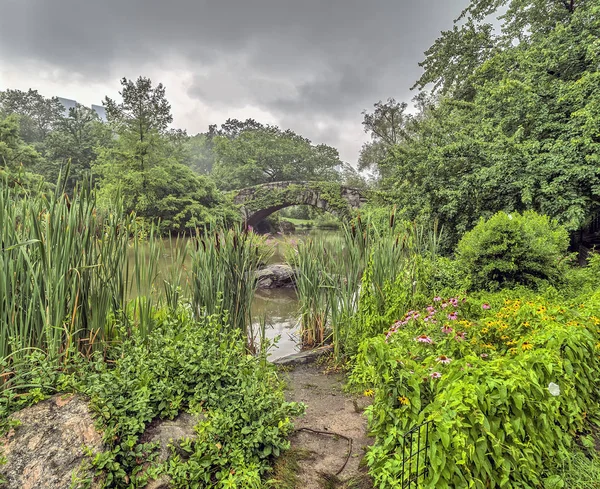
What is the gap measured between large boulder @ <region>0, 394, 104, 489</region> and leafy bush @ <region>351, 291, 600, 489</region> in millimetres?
1179

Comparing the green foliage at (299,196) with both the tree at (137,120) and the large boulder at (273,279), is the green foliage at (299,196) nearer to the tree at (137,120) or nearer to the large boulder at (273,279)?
the tree at (137,120)

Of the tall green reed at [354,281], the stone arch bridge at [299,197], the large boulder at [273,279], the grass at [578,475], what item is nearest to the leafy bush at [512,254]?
the tall green reed at [354,281]

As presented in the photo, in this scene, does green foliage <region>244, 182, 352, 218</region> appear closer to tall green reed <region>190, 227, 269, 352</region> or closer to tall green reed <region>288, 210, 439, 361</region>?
tall green reed <region>288, 210, 439, 361</region>

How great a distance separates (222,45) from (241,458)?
7.65m

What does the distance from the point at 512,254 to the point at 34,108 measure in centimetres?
3844

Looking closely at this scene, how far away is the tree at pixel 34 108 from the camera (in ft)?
88.7

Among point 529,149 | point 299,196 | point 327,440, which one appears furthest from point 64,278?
point 299,196

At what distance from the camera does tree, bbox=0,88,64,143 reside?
2703 cm

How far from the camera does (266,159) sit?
26.2 meters

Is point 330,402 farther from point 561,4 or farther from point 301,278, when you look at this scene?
point 561,4

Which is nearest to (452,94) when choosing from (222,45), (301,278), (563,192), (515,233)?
(563,192)

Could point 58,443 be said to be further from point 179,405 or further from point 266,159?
point 266,159

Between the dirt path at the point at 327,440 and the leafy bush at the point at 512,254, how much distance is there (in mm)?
2227

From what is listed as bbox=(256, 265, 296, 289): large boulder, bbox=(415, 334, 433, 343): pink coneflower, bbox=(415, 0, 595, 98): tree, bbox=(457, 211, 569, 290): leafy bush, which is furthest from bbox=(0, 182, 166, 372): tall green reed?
bbox=(415, 0, 595, 98): tree
